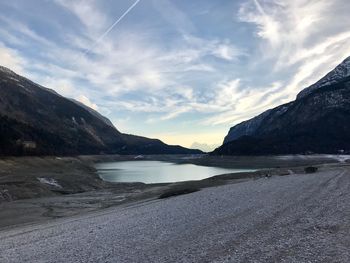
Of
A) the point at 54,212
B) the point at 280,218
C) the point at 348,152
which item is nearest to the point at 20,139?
the point at 54,212

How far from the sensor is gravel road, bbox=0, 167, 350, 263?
16.0 meters

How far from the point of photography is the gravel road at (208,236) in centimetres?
1605

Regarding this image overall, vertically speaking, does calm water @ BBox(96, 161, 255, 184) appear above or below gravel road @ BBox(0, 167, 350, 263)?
above

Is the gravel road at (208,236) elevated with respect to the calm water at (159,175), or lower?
lower

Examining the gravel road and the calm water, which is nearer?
the gravel road

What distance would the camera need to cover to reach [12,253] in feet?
68.1

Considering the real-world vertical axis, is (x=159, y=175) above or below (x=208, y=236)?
above

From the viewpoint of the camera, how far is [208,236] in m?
20.0

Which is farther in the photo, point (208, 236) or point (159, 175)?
point (159, 175)

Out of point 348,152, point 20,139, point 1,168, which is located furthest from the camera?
point 348,152

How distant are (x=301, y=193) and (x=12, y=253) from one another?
24.9 meters

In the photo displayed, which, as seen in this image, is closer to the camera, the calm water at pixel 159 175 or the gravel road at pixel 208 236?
the gravel road at pixel 208 236

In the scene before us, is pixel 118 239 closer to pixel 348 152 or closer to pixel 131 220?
pixel 131 220

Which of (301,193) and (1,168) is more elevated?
(1,168)
